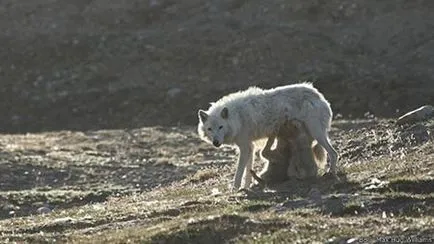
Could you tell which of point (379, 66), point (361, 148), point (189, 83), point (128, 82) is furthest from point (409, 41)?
point (361, 148)

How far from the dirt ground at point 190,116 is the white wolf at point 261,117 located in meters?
0.98

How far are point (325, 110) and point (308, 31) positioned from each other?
30.9 m

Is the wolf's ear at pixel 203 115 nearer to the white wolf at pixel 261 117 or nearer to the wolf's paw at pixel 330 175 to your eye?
the white wolf at pixel 261 117

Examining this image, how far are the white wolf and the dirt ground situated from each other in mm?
978

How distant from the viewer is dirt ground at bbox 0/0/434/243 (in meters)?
14.2

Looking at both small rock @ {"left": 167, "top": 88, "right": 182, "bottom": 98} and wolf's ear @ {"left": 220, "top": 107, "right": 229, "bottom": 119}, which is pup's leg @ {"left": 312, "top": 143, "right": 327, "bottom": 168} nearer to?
wolf's ear @ {"left": 220, "top": 107, "right": 229, "bottom": 119}

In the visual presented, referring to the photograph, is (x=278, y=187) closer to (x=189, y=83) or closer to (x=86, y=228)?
(x=86, y=228)

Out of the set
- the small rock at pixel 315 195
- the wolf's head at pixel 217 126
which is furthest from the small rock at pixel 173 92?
the small rock at pixel 315 195

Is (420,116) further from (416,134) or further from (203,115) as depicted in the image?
(203,115)

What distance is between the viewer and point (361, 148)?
22.3m

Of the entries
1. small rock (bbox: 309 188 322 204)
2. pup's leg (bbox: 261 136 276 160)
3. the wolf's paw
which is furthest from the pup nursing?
small rock (bbox: 309 188 322 204)

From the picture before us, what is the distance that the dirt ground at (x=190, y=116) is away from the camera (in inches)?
558

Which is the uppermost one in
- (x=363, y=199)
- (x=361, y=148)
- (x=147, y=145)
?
(x=363, y=199)

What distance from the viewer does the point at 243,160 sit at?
63.3 ft
